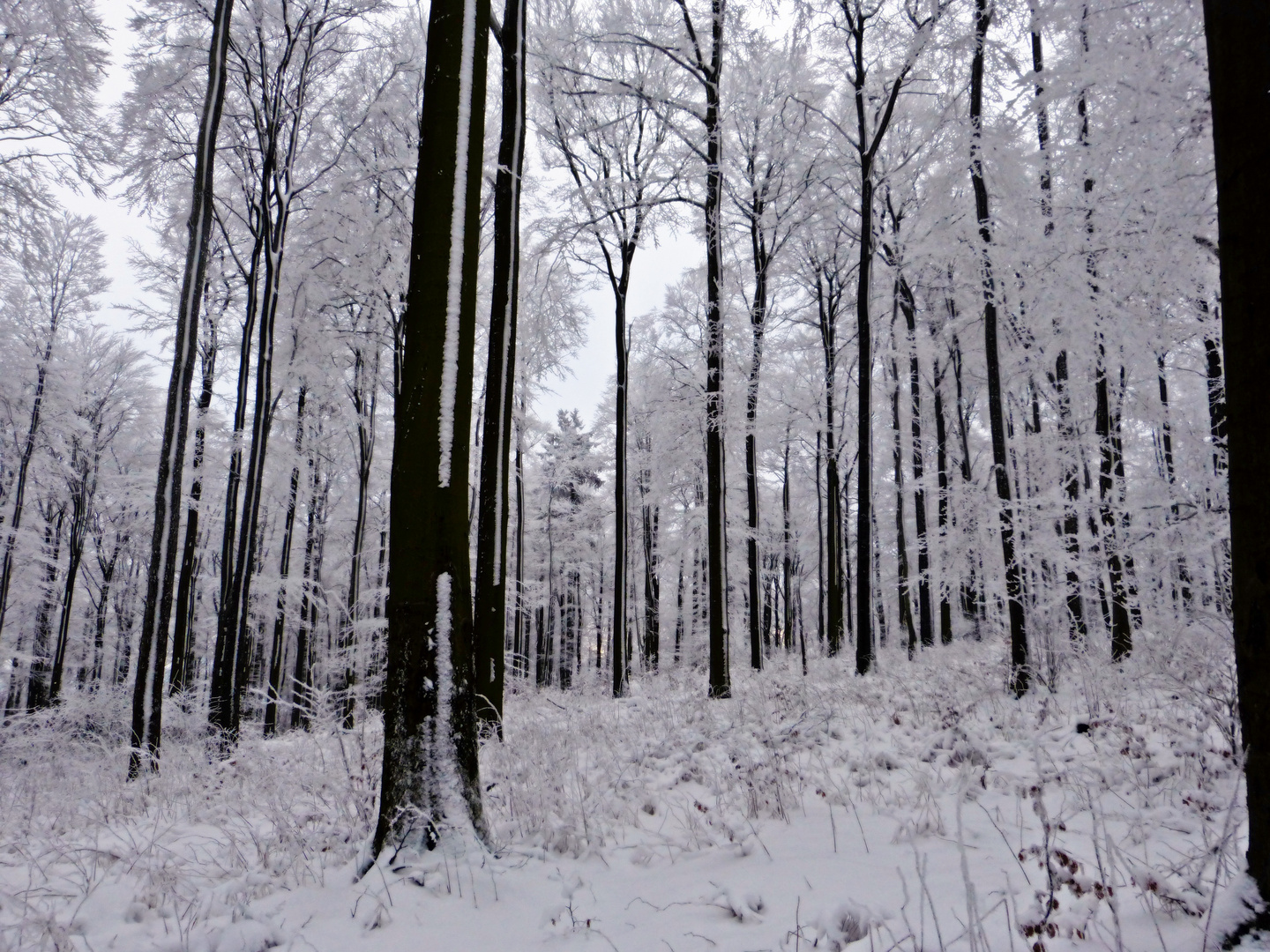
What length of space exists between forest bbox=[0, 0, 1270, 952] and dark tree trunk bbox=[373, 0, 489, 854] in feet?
0.08

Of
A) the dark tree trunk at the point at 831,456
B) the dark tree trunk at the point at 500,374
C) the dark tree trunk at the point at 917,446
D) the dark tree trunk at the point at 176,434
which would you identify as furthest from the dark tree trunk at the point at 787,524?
the dark tree trunk at the point at 176,434

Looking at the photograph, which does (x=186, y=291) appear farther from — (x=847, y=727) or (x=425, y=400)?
(x=847, y=727)

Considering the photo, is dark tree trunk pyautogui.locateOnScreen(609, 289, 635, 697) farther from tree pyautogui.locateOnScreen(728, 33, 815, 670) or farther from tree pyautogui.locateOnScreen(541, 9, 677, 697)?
tree pyautogui.locateOnScreen(728, 33, 815, 670)

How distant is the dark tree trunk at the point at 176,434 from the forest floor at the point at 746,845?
169 centimetres

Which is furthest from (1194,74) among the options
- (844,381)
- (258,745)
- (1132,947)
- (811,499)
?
(811,499)

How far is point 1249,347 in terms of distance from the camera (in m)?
1.96

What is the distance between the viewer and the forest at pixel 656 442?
2.70 metres

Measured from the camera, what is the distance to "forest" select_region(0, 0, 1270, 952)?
2699mm

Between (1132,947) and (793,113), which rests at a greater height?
(793,113)

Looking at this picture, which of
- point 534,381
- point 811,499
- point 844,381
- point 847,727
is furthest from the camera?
point 811,499

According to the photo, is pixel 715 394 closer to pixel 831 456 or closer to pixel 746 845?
pixel 831 456

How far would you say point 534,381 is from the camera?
14297 millimetres

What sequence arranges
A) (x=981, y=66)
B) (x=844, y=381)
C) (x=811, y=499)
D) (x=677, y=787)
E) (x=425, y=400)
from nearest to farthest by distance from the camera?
(x=425, y=400), (x=677, y=787), (x=981, y=66), (x=844, y=381), (x=811, y=499)

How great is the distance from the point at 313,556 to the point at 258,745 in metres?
A: 12.7
